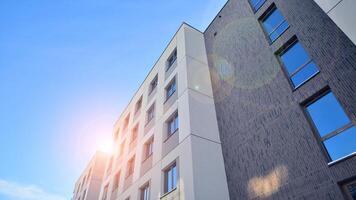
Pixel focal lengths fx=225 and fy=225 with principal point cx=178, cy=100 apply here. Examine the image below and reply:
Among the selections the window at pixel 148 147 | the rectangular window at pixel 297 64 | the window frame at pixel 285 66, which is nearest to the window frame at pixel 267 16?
the window frame at pixel 285 66

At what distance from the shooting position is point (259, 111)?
9.46 meters

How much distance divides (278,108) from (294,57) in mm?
2342

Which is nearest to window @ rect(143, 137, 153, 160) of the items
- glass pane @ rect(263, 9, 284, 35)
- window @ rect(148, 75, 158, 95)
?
window @ rect(148, 75, 158, 95)

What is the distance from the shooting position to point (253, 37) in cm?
1159

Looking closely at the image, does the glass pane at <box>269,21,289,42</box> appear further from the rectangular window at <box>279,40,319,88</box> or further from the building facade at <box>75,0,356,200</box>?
the rectangular window at <box>279,40,319,88</box>

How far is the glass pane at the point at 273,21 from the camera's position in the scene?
10.8 m

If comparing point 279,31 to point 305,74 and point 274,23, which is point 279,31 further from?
point 305,74

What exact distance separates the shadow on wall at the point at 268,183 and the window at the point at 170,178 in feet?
11.3

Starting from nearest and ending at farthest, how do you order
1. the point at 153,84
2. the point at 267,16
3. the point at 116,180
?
the point at 267,16
the point at 116,180
the point at 153,84

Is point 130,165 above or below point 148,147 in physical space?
below

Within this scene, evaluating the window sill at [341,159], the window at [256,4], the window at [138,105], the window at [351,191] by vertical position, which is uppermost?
the window at [138,105]

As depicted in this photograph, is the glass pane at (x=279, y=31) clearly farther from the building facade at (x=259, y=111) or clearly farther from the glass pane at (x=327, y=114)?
the glass pane at (x=327, y=114)

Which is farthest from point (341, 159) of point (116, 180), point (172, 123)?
point (116, 180)

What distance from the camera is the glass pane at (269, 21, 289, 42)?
10.2 meters
